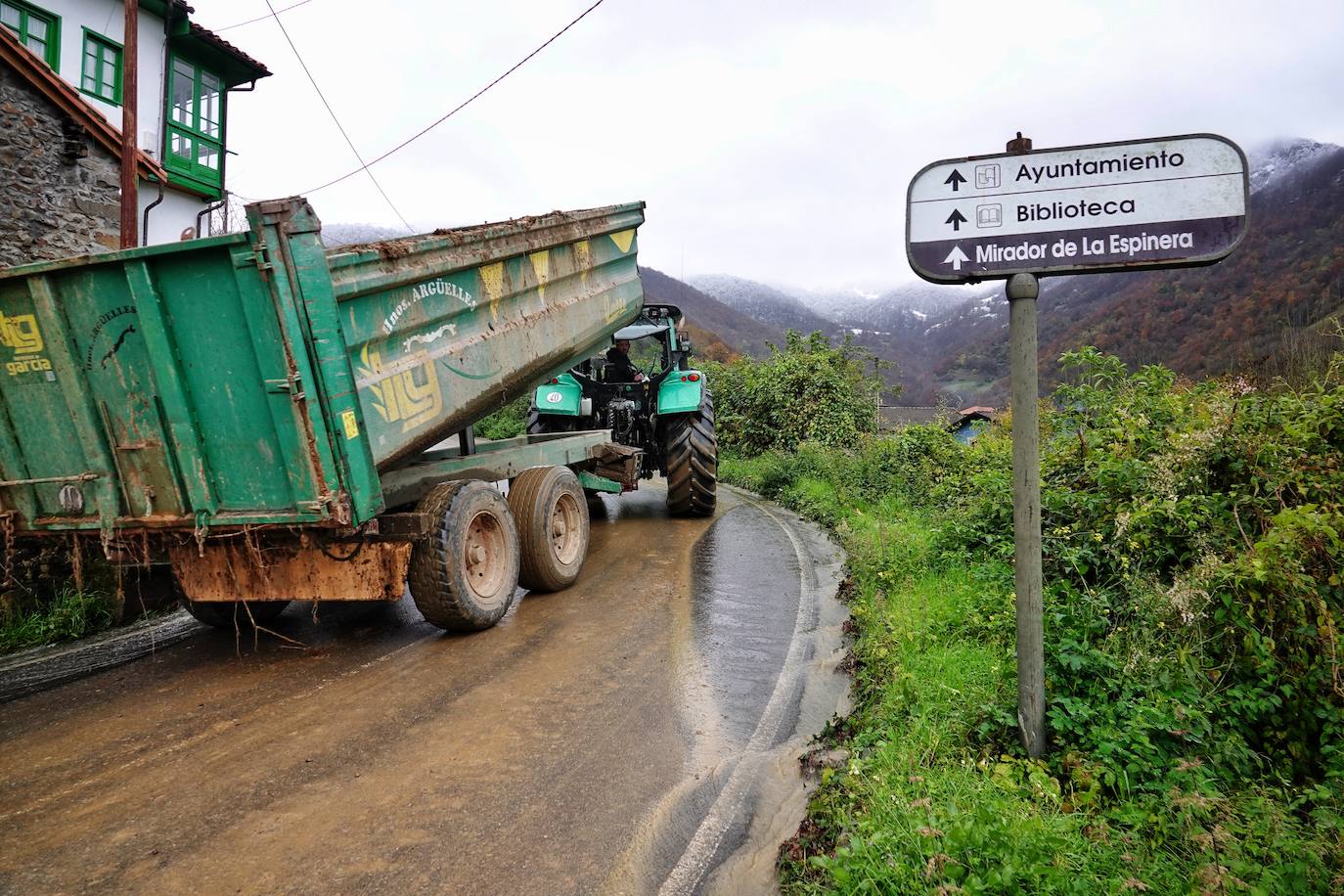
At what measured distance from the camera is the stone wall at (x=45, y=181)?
29.9 feet

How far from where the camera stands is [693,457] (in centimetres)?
975

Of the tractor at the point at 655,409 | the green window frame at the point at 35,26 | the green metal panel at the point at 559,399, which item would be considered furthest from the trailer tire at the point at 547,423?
the green window frame at the point at 35,26

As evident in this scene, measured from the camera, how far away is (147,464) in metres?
4.47

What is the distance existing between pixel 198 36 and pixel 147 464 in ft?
57.5

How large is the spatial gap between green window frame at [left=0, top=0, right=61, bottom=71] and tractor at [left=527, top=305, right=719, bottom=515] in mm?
12974

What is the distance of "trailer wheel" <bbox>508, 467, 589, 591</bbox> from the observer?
20.6 ft

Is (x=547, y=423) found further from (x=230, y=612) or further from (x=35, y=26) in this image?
(x=35, y=26)

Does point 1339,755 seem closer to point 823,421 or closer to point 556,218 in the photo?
point 556,218

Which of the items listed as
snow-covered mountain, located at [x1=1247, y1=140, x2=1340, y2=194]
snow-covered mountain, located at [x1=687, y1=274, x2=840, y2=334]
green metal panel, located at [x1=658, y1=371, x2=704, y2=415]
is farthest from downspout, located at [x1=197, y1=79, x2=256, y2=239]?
snow-covered mountain, located at [x1=687, y1=274, x2=840, y2=334]

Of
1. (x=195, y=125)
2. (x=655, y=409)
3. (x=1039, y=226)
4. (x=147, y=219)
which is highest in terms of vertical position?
(x=195, y=125)

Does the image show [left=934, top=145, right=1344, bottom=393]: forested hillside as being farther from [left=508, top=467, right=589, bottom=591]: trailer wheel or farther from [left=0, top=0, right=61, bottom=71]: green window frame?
[left=0, top=0, right=61, bottom=71]: green window frame

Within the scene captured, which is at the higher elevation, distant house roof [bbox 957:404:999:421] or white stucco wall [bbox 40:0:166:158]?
white stucco wall [bbox 40:0:166:158]

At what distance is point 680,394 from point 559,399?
152cm

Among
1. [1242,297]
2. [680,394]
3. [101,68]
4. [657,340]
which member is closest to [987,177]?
[680,394]
